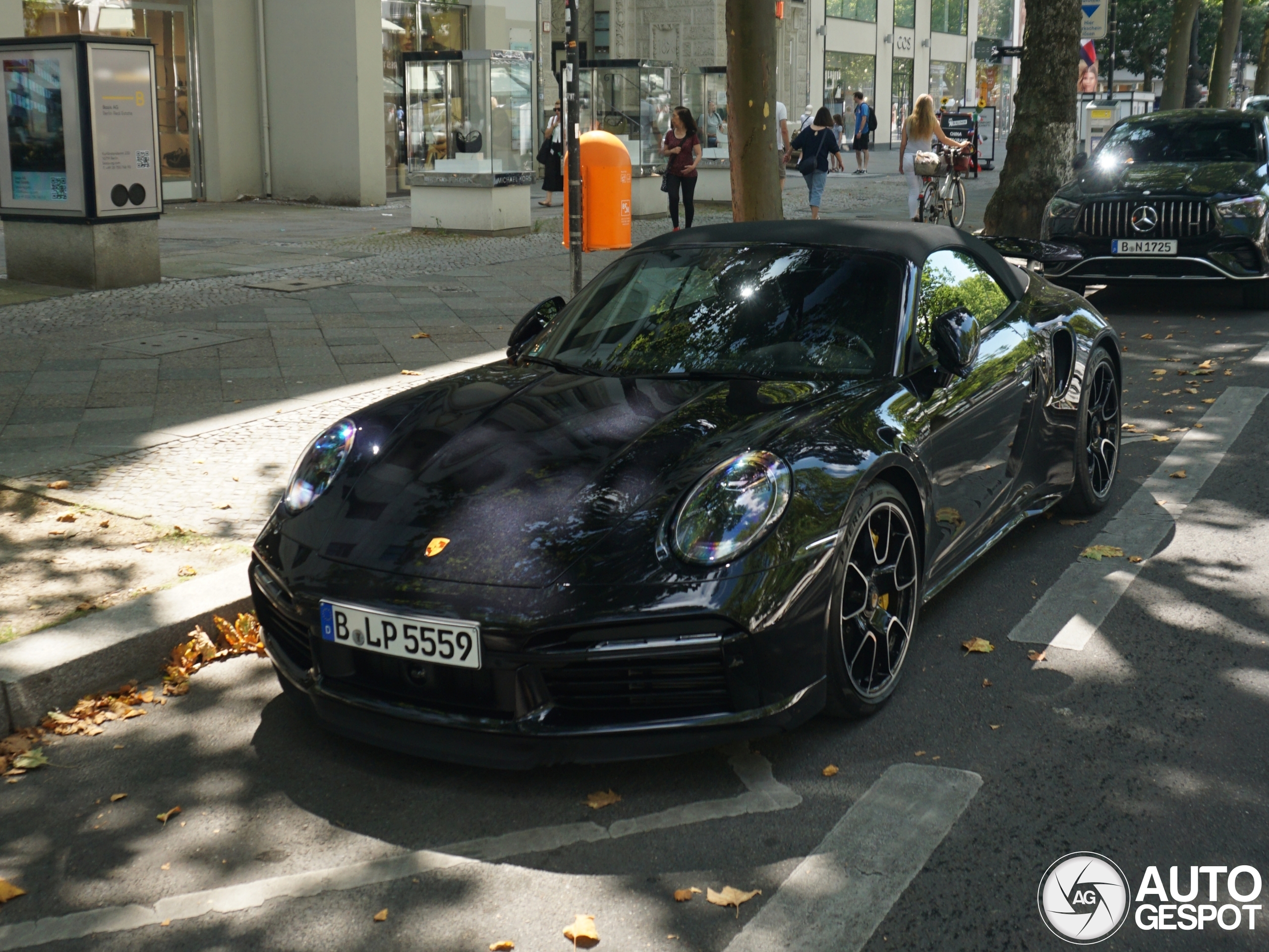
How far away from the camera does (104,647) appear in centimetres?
418

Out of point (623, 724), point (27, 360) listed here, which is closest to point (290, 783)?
point (623, 724)

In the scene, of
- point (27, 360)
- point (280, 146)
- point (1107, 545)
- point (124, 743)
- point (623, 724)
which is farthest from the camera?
point (280, 146)

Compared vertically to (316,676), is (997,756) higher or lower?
lower

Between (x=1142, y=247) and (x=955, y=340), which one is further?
(x=1142, y=247)

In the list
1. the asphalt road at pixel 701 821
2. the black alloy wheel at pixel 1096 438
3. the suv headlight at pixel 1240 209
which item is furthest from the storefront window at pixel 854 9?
the asphalt road at pixel 701 821

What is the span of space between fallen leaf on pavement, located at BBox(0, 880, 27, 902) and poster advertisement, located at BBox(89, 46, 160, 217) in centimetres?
984

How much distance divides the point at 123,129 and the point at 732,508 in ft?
33.3

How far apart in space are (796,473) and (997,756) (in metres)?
0.90

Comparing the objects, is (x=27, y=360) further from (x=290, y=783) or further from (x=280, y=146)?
(x=280, y=146)

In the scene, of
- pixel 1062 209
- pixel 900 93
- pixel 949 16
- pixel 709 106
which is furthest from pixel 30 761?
pixel 949 16

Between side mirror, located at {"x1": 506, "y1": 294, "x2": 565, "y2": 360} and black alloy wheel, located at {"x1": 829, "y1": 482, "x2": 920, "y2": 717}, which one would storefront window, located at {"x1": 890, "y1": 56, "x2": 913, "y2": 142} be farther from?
black alloy wheel, located at {"x1": 829, "y1": 482, "x2": 920, "y2": 717}

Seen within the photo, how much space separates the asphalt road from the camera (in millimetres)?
2943

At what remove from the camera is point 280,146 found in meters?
→ 22.1

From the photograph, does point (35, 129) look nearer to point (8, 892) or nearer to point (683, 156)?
point (683, 156)
